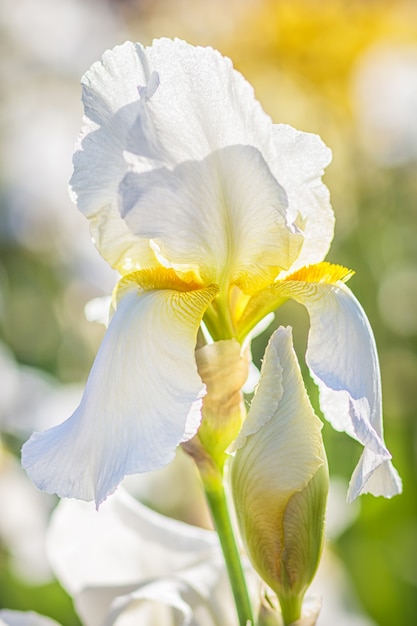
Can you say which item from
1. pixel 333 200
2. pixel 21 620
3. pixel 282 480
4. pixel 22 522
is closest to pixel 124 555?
pixel 21 620

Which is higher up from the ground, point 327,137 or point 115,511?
point 327,137

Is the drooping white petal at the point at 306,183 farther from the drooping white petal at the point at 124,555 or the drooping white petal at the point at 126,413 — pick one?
the drooping white petal at the point at 124,555

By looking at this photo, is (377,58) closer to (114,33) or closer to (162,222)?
(114,33)

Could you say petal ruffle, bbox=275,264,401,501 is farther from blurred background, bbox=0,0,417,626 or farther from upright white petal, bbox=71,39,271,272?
blurred background, bbox=0,0,417,626

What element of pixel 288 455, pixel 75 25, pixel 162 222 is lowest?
pixel 288 455

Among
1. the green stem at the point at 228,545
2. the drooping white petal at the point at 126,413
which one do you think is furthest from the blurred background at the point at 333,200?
the drooping white petal at the point at 126,413

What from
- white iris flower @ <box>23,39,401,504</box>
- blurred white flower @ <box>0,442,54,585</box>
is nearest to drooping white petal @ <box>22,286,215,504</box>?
white iris flower @ <box>23,39,401,504</box>

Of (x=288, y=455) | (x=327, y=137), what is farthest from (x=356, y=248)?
(x=288, y=455)

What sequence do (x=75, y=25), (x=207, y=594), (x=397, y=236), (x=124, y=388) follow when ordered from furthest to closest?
(x=75, y=25)
(x=397, y=236)
(x=207, y=594)
(x=124, y=388)
